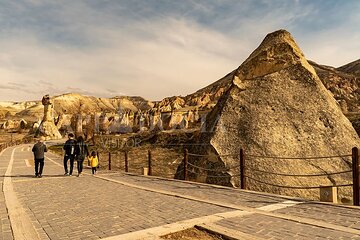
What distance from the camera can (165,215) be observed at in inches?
253

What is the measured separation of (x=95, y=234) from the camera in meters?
5.27

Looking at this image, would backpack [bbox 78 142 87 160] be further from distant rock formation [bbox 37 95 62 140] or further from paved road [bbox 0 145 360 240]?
distant rock formation [bbox 37 95 62 140]

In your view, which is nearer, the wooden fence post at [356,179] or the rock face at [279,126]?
the wooden fence post at [356,179]

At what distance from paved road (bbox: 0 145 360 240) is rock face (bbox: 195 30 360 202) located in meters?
2.06

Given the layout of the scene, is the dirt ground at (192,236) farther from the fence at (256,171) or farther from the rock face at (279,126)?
the rock face at (279,126)

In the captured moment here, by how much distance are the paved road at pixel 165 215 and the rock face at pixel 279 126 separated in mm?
2058

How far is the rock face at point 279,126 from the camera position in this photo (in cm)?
1052

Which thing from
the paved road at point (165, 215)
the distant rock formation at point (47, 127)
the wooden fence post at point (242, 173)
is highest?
the distant rock formation at point (47, 127)

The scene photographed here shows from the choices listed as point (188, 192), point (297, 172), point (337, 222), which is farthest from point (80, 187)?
point (337, 222)

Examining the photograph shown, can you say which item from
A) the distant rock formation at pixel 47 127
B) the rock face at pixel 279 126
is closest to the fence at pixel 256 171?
the rock face at pixel 279 126

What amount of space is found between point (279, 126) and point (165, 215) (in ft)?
21.9

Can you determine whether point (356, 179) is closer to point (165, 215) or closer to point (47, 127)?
point (165, 215)

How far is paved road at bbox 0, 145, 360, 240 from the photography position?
525 cm

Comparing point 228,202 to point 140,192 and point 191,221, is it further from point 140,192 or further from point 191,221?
point 140,192
